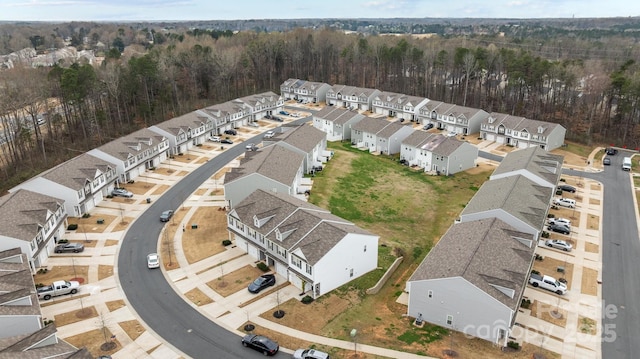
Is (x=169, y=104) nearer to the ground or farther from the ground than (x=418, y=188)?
farther from the ground

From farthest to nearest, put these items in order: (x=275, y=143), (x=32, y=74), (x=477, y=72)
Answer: (x=477, y=72)
(x=32, y=74)
(x=275, y=143)

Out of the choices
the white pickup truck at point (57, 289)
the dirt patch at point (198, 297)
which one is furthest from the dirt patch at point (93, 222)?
the dirt patch at point (198, 297)

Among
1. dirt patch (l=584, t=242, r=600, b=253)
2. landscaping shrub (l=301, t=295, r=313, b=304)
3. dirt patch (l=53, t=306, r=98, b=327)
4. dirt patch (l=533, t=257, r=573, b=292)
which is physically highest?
dirt patch (l=53, t=306, r=98, b=327)

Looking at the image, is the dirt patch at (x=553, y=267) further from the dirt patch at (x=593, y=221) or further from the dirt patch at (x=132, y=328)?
the dirt patch at (x=132, y=328)

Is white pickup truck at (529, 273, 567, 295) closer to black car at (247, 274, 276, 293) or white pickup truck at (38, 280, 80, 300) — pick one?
black car at (247, 274, 276, 293)

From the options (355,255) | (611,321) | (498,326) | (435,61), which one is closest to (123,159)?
(355,255)

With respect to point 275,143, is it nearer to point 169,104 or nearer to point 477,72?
point 169,104

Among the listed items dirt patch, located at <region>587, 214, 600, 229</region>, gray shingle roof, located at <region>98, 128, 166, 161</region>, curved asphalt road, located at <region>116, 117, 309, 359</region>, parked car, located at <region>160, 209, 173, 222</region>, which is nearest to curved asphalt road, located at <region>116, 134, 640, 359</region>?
curved asphalt road, located at <region>116, 117, 309, 359</region>
